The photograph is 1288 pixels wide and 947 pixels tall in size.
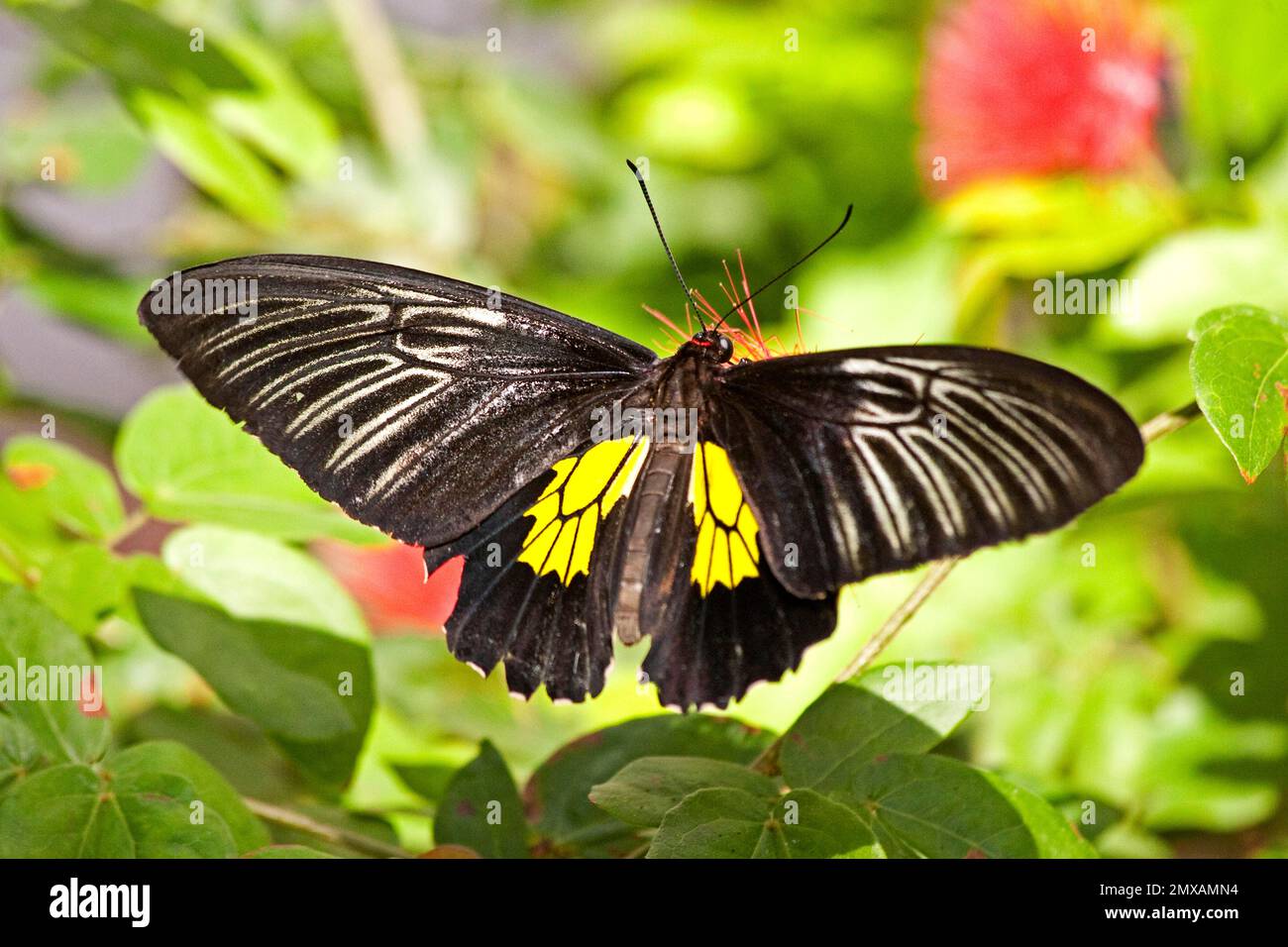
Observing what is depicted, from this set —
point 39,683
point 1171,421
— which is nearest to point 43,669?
point 39,683

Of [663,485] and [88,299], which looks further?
[88,299]

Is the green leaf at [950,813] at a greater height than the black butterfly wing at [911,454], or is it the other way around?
the black butterfly wing at [911,454]

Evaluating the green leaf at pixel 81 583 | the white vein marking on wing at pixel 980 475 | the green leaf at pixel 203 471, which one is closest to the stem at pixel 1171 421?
the white vein marking on wing at pixel 980 475

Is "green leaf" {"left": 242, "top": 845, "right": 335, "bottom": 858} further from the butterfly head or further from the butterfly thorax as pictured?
the butterfly head

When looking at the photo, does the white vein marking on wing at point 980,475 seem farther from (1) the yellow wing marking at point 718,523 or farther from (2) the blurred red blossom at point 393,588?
(2) the blurred red blossom at point 393,588

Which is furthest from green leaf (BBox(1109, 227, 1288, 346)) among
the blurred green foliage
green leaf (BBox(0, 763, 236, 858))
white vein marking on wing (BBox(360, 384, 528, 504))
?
green leaf (BBox(0, 763, 236, 858))

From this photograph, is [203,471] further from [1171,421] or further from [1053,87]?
[1053,87]
